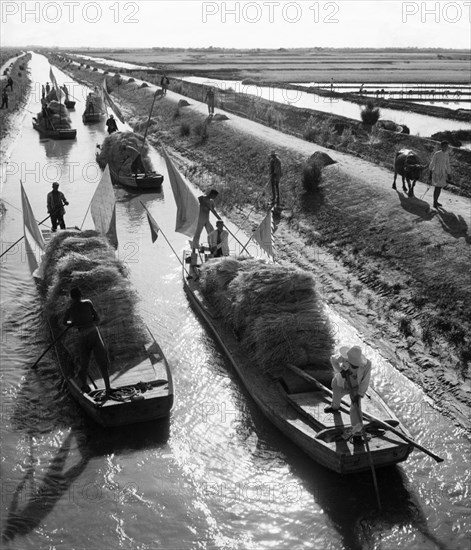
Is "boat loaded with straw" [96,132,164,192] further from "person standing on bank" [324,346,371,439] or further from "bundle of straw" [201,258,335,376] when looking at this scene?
"person standing on bank" [324,346,371,439]

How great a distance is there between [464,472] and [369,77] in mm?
74944

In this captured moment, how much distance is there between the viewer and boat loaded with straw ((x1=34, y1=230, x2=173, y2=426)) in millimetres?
9633

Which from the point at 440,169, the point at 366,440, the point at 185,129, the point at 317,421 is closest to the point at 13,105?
the point at 185,129

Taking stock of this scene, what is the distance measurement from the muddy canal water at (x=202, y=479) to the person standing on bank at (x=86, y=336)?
0.89 metres

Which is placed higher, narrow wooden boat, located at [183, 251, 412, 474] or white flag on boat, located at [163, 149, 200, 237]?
Result: white flag on boat, located at [163, 149, 200, 237]

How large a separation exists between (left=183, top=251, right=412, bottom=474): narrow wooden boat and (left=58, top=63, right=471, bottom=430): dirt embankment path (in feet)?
6.47

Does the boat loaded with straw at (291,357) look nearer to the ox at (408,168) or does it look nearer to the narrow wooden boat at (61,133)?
the ox at (408,168)

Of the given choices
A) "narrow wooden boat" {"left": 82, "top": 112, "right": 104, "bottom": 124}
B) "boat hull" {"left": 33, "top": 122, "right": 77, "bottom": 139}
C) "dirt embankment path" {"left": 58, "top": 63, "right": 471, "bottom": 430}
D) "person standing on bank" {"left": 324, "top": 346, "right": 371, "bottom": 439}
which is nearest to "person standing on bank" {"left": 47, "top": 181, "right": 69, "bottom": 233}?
"dirt embankment path" {"left": 58, "top": 63, "right": 471, "bottom": 430}

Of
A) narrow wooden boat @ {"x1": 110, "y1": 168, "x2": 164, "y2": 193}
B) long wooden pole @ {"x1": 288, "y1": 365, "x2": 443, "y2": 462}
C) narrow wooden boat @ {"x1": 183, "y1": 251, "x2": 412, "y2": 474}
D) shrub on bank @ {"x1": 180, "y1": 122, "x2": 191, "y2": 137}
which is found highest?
shrub on bank @ {"x1": 180, "y1": 122, "x2": 191, "y2": 137}

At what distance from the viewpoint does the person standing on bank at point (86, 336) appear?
381 inches

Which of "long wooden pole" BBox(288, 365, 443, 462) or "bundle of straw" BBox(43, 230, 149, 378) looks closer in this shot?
"long wooden pole" BBox(288, 365, 443, 462)

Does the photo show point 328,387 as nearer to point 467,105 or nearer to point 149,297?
point 149,297

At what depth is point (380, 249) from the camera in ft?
52.5

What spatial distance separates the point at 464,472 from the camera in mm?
8953
